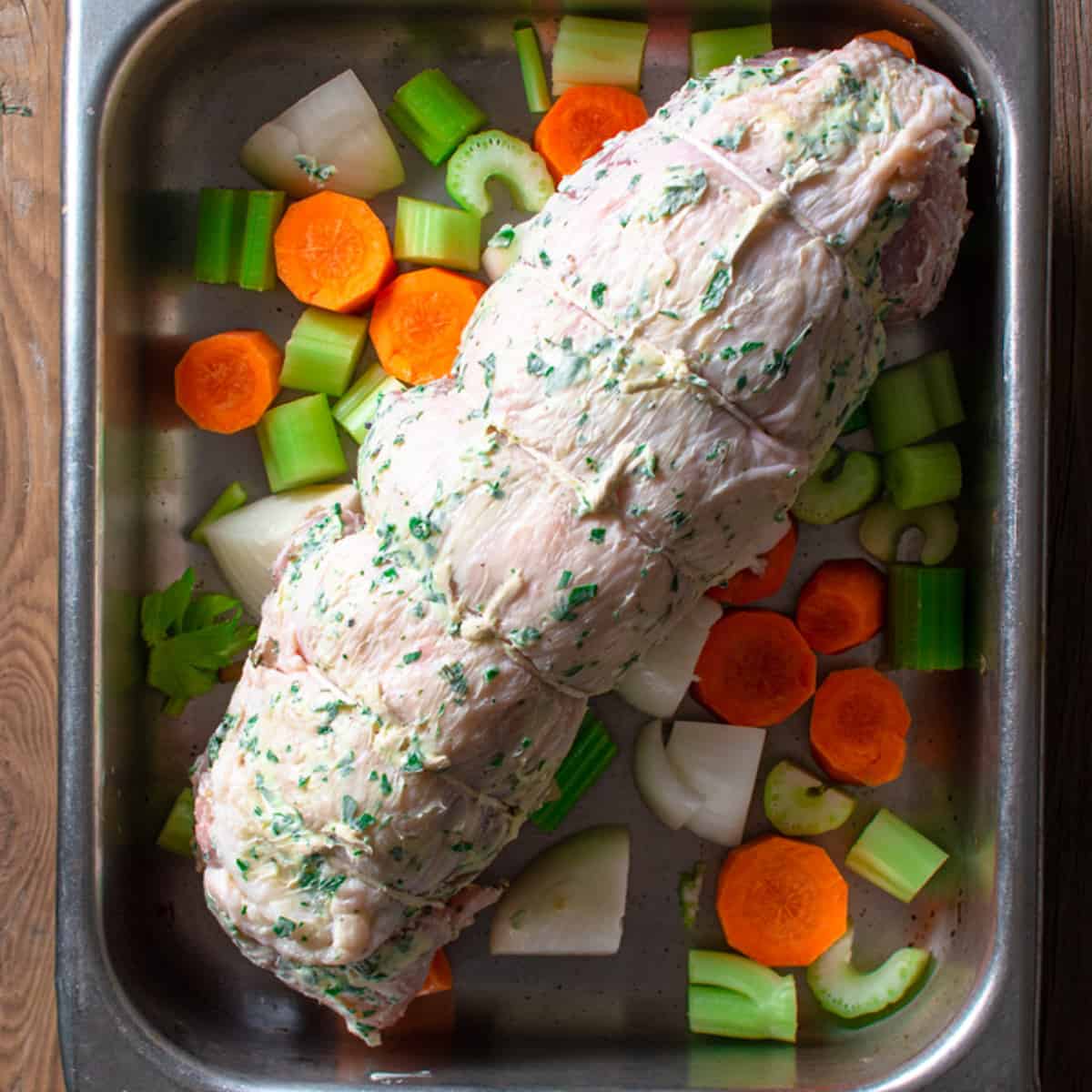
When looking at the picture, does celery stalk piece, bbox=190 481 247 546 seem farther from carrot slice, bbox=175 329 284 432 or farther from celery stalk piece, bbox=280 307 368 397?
celery stalk piece, bbox=280 307 368 397

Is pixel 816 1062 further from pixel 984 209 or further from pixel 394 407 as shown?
pixel 984 209

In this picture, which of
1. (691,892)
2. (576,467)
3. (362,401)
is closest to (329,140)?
(362,401)

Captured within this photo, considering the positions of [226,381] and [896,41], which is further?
[226,381]

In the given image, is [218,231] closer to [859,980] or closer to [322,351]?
→ [322,351]

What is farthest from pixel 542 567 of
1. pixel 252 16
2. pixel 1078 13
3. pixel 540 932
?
pixel 1078 13

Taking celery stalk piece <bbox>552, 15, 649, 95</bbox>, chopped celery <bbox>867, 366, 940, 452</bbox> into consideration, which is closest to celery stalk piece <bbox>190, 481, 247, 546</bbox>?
celery stalk piece <bbox>552, 15, 649, 95</bbox>
